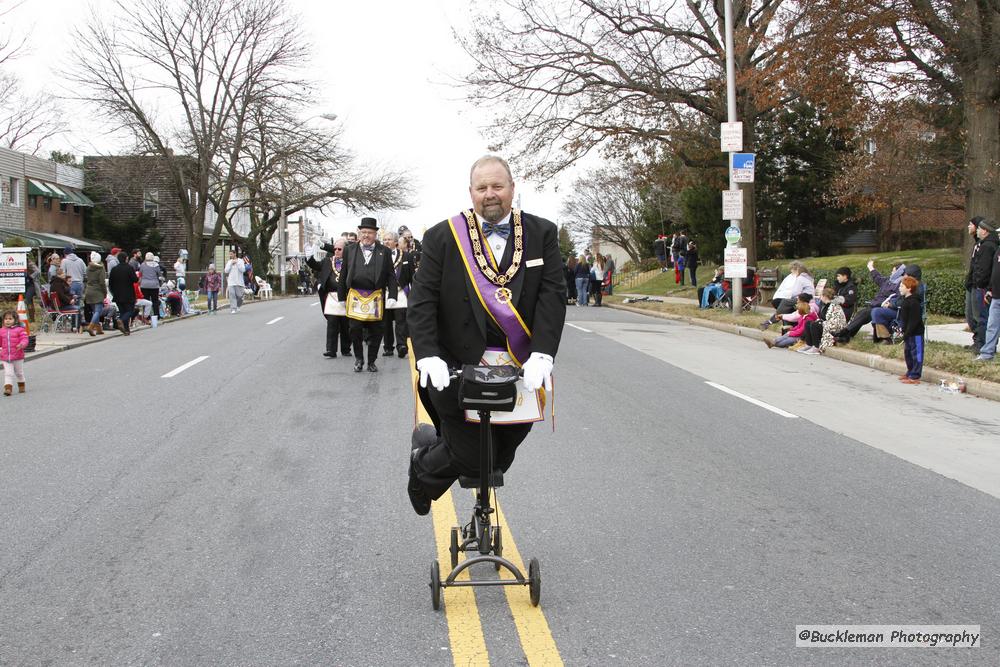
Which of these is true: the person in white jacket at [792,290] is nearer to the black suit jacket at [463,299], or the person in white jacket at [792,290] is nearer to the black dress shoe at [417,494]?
the black dress shoe at [417,494]

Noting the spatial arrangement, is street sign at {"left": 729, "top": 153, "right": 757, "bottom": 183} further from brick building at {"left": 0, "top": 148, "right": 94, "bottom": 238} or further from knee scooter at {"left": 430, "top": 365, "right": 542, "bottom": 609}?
brick building at {"left": 0, "top": 148, "right": 94, "bottom": 238}

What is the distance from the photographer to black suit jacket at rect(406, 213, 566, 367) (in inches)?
160

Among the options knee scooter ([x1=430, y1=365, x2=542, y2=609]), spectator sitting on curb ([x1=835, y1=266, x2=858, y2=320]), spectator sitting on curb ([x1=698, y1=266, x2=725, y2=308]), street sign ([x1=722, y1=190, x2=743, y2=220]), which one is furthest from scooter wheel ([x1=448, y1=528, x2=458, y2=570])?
spectator sitting on curb ([x1=698, y1=266, x2=725, y2=308])

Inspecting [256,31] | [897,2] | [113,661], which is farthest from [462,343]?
[256,31]

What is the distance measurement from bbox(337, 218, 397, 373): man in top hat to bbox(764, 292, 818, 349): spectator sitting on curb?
7.95m

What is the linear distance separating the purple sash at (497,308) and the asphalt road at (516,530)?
1.16 m

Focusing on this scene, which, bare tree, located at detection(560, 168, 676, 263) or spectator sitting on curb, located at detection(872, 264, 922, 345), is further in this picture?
bare tree, located at detection(560, 168, 676, 263)

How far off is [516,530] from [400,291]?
335 inches

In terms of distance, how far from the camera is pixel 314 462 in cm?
702

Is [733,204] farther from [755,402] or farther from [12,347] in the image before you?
[12,347]

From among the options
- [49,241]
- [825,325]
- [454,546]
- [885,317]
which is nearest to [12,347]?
[454,546]

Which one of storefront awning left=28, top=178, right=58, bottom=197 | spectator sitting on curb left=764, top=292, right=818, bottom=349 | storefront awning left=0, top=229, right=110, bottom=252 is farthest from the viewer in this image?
storefront awning left=28, top=178, right=58, bottom=197

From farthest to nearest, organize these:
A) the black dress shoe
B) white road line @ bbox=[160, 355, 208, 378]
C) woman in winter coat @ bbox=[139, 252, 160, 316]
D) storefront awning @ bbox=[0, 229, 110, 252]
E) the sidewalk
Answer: storefront awning @ bbox=[0, 229, 110, 252] < woman in winter coat @ bbox=[139, 252, 160, 316] < the sidewalk < white road line @ bbox=[160, 355, 208, 378] < the black dress shoe

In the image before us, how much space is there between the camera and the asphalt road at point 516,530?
3.83m
